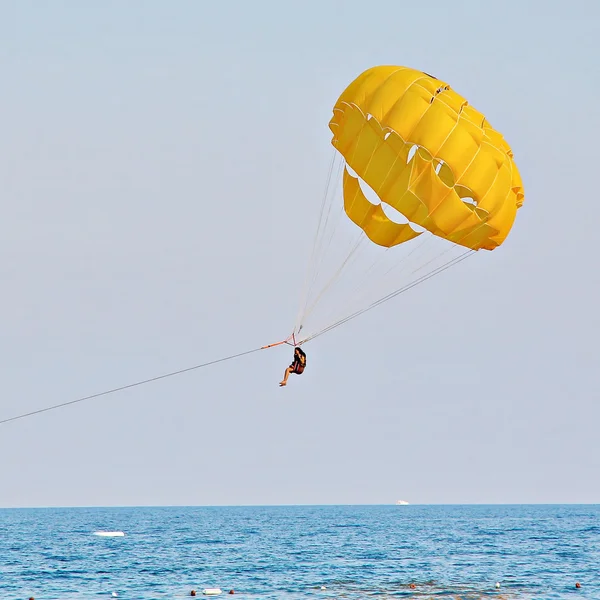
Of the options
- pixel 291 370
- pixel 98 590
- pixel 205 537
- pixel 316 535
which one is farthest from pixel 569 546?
pixel 291 370

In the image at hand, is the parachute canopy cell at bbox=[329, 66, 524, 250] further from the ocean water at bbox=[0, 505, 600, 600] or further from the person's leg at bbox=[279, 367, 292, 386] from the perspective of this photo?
the ocean water at bbox=[0, 505, 600, 600]

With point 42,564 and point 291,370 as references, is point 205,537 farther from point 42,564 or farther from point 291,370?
point 291,370

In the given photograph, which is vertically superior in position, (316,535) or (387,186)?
(387,186)

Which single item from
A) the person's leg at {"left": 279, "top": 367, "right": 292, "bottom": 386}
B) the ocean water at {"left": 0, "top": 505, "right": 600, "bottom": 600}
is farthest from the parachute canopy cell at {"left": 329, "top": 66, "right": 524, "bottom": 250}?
the ocean water at {"left": 0, "top": 505, "right": 600, "bottom": 600}

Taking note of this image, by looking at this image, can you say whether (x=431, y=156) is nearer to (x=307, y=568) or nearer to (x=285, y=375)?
(x=285, y=375)

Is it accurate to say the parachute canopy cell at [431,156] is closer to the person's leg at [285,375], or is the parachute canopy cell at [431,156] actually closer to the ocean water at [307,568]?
the person's leg at [285,375]

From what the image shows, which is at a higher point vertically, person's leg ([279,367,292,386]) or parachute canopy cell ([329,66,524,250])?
parachute canopy cell ([329,66,524,250])

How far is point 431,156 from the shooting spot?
3184 cm

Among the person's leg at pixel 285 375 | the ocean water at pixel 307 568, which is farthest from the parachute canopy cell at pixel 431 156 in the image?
the ocean water at pixel 307 568

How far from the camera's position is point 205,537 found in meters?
90.4

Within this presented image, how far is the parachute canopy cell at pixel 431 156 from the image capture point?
31.8 metres

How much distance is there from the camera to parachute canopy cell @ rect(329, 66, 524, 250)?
31.8m

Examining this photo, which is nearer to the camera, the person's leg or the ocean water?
the person's leg

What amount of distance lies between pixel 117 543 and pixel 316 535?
723 inches
